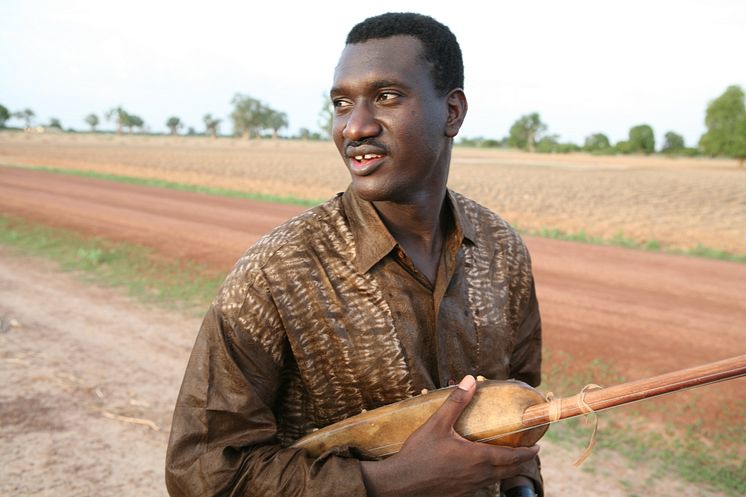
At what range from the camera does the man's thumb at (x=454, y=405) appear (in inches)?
62.4

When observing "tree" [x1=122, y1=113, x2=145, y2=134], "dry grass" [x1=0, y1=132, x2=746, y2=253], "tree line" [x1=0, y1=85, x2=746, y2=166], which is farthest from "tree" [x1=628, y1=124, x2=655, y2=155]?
"tree" [x1=122, y1=113, x2=145, y2=134]

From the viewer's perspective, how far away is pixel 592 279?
9.53 metres

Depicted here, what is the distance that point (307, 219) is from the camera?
1.87 m

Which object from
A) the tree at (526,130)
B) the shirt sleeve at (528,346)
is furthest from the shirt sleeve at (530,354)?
the tree at (526,130)

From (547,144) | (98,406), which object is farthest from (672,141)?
(98,406)

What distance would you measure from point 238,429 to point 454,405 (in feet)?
1.75

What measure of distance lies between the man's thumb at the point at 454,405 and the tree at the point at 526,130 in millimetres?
97687

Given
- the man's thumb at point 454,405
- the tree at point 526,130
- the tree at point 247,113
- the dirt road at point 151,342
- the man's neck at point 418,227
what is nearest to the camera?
the man's thumb at point 454,405

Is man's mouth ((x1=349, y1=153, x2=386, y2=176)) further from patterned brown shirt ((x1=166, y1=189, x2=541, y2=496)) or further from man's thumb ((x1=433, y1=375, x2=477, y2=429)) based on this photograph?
man's thumb ((x1=433, y1=375, x2=477, y2=429))

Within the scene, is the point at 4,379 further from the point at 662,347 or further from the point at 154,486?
the point at 662,347

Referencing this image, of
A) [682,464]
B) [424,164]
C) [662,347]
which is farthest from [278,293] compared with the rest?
[662,347]

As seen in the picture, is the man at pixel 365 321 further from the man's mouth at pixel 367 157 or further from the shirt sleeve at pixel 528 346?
the shirt sleeve at pixel 528 346

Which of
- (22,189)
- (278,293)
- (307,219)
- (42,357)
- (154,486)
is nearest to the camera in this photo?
(278,293)

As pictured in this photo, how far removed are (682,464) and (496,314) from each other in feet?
11.2
